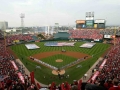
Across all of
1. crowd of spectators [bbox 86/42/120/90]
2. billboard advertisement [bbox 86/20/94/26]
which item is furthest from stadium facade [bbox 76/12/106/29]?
crowd of spectators [bbox 86/42/120/90]

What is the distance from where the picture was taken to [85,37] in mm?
73812

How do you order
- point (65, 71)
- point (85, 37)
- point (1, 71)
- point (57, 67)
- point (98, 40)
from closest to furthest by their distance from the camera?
1. point (1, 71)
2. point (65, 71)
3. point (57, 67)
4. point (98, 40)
5. point (85, 37)

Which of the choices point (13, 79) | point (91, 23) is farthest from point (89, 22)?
point (13, 79)

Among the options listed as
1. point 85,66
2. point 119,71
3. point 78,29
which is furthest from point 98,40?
point 119,71

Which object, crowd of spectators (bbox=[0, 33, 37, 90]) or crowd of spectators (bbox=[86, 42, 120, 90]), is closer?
crowd of spectators (bbox=[86, 42, 120, 90])

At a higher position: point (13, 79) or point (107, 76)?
point (107, 76)

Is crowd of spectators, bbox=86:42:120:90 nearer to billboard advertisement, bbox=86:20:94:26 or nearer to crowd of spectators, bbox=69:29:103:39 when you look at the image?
crowd of spectators, bbox=69:29:103:39

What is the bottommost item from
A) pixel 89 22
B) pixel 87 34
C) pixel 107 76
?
pixel 107 76

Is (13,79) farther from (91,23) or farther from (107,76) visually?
(91,23)

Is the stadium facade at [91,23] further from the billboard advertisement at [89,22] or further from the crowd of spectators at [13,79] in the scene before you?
the crowd of spectators at [13,79]

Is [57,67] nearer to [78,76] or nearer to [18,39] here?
[78,76]

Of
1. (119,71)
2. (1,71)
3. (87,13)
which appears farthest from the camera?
(87,13)

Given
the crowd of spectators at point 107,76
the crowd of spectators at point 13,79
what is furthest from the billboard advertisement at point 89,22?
the crowd of spectators at point 13,79

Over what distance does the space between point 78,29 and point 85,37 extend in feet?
42.9
